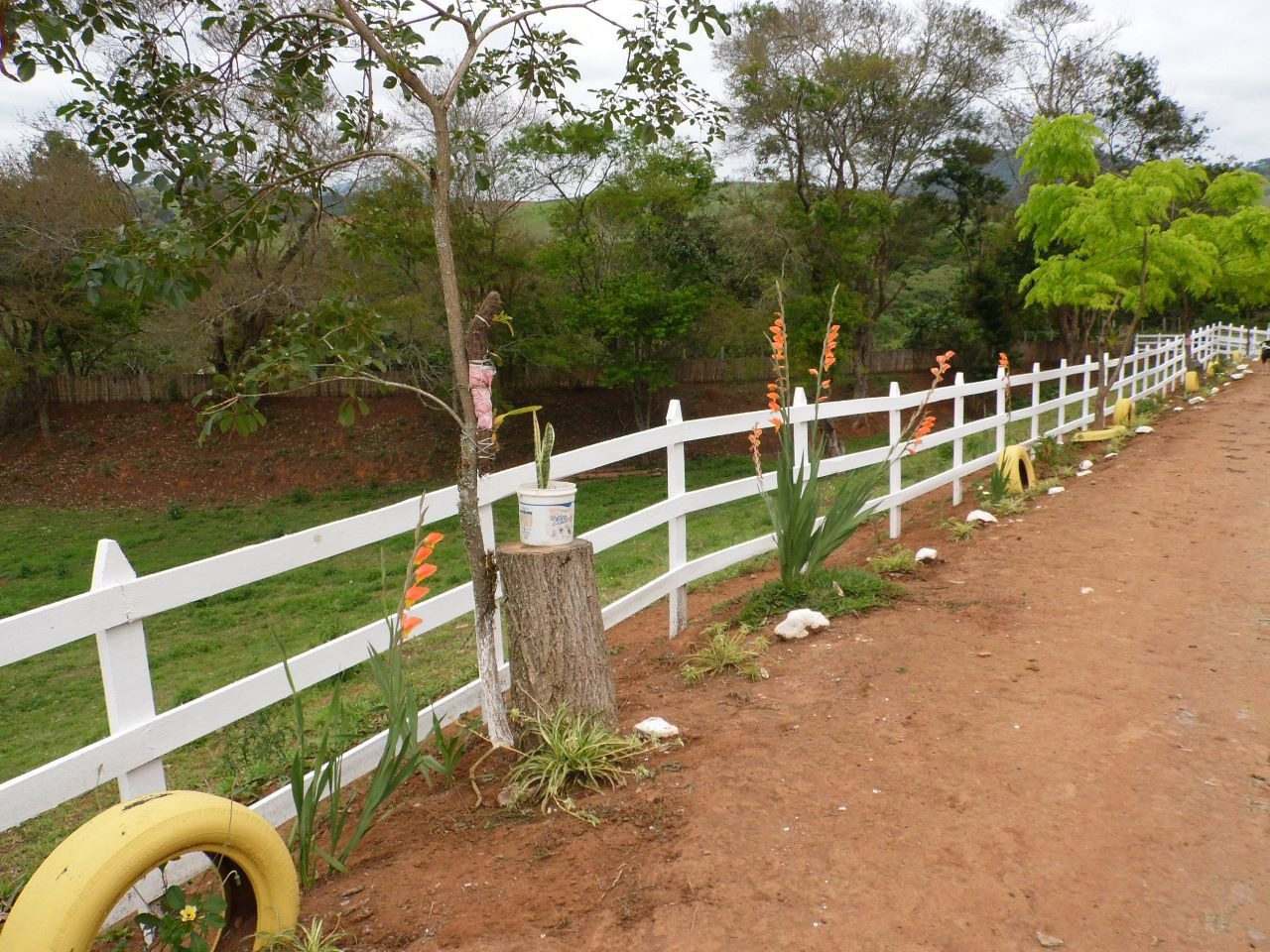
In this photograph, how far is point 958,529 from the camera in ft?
25.6

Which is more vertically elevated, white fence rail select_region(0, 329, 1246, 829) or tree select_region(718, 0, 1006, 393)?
tree select_region(718, 0, 1006, 393)

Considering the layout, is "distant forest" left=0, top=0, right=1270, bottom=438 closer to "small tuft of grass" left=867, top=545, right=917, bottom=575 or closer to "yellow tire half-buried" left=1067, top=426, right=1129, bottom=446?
"yellow tire half-buried" left=1067, top=426, right=1129, bottom=446

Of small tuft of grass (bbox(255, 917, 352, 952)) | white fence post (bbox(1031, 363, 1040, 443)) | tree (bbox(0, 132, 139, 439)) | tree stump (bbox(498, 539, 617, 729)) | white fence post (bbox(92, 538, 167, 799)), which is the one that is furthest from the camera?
tree (bbox(0, 132, 139, 439))

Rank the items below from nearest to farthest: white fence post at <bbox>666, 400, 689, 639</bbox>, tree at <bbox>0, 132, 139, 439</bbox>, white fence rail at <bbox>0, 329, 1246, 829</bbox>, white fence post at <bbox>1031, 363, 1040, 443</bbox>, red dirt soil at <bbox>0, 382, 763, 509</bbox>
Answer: white fence rail at <bbox>0, 329, 1246, 829</bbox>
white fence post at <bbox>666, 400, 689, 639</bbox>
white fence post at <bbox>1031, 363, 1040, 443</bbox>
tree at <bbox>0, 132, 139, 439</bbox>
red dirt soil at <bbox>0, 382, 763, 509</bbox>

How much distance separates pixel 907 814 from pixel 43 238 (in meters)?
23.6

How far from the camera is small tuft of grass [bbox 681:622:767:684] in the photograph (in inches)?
180

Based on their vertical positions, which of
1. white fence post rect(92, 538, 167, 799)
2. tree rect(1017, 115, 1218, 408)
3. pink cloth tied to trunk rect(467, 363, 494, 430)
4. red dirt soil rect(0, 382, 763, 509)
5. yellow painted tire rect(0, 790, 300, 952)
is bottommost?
red dirt soil rect(0, 382, 763, 509)

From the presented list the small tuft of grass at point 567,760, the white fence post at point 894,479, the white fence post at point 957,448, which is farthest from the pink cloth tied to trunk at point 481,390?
the white fence post at point 957,448

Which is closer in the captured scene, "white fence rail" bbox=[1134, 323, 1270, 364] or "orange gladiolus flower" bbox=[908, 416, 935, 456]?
"orange gladiolus flower" bbox=[908, 416, 935, 456]

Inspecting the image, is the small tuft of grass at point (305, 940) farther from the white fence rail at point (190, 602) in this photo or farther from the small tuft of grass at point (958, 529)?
the small tuft of grass at point (958, 529)

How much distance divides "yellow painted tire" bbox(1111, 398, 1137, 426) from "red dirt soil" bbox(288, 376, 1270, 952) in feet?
30.3

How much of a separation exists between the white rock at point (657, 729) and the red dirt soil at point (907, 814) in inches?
5.1

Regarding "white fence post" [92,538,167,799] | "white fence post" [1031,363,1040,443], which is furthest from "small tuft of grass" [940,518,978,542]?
"white fence post" [92,538,167,799]

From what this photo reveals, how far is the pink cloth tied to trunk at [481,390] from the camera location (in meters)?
3.48
